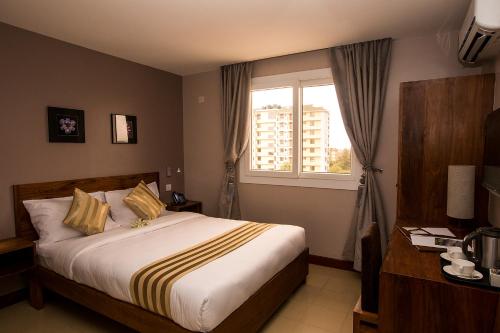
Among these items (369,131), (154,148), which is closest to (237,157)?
(154,148)

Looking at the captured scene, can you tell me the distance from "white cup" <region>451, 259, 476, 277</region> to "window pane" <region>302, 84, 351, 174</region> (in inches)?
A: 82.0

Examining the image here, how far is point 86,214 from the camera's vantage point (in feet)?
9.40

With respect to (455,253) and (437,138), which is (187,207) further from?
(455,253)

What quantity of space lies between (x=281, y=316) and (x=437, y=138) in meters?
2.01

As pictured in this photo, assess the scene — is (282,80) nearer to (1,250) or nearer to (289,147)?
(289,147)

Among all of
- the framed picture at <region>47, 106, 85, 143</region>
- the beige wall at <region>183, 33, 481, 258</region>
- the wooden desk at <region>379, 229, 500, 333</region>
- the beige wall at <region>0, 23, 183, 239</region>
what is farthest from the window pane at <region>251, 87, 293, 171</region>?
the wooden desk at <region>379, 229, 500, 333</region>

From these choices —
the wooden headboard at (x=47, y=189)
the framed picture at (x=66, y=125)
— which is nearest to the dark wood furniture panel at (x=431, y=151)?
the wooden headboard at (x=47, y=189)

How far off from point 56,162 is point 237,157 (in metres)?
2.15

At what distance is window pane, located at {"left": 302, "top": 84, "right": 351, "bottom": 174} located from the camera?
356 cm

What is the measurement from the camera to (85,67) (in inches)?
132

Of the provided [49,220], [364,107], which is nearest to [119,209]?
[49,220]

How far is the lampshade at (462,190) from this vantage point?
2.23 m

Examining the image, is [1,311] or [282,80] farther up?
[282,80]

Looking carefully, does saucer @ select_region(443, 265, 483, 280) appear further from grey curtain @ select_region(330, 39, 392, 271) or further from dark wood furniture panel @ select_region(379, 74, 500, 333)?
grey curtain @ select_region(330, 39, 392, 271)
